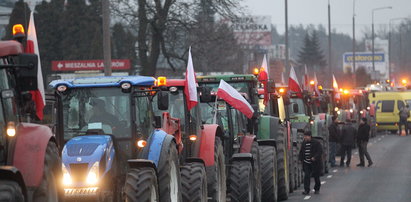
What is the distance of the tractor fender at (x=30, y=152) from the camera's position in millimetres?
9203

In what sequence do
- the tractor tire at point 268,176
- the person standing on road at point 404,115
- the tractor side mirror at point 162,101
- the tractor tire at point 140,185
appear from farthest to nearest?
the person standing on road at point 404,115
the tractor tire at point 268,176
the tractor side mirror at point 162,101
the tractor tire at point 140,185

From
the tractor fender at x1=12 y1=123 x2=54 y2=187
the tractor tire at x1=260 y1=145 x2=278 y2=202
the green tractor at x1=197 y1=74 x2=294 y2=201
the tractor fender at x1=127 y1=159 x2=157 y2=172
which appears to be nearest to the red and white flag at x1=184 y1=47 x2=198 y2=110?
the tractor fender at x1=127 y1=159 x2=157 y2=172

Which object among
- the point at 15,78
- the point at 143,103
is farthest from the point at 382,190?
the point at 15,78

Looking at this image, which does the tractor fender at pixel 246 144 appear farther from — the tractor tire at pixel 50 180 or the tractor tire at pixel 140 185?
the tractor tire at pixel 50 180

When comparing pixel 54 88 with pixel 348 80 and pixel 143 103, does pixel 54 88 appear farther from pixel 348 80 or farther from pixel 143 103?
pixel 348 80

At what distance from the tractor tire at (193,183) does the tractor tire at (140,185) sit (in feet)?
6.93

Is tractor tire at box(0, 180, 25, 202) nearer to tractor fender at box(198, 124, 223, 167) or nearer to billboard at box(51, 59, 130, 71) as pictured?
tractor fender at box(198, 124, 223, 167)

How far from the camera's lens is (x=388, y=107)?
59.6 metres

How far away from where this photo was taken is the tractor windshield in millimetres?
13109

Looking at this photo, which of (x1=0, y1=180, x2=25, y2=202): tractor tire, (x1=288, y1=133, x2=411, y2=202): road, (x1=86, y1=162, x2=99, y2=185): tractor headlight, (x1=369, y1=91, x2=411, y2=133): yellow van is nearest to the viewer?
(x1=0, y1=180, x2=25, y2=202): tractor tire

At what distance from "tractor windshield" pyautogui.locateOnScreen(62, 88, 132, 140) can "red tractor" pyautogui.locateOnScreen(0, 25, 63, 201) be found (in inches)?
124

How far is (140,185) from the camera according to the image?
12688 mm

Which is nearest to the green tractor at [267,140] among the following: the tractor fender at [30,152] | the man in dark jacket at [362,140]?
the man in dark jacket at [362,140]

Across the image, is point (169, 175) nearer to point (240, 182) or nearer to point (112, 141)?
point (112, 141)
